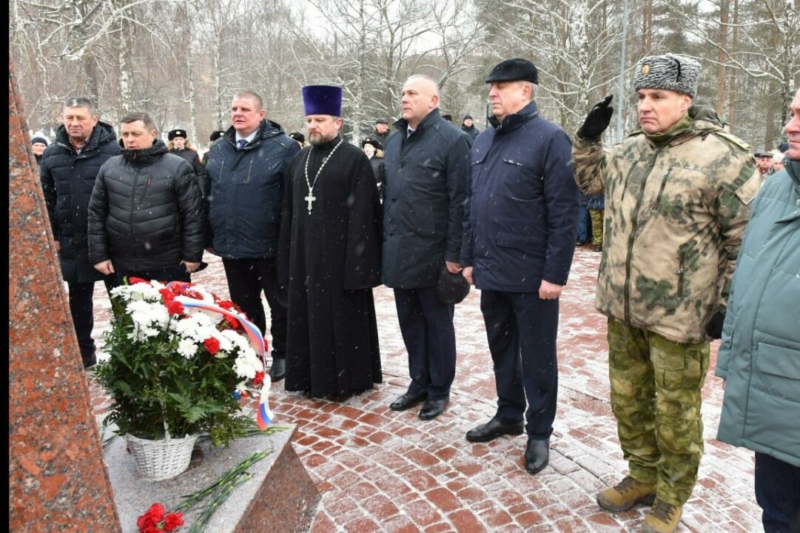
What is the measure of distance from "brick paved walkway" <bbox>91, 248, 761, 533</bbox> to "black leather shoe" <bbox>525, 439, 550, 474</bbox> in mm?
52

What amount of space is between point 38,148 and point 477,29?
18.3 metres

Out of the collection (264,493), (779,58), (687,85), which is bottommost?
(264,493)

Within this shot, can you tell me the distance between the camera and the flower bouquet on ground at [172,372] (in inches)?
112

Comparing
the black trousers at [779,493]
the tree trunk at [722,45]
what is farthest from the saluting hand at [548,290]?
the tree trunk at [722,45]

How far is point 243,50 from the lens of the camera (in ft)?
101

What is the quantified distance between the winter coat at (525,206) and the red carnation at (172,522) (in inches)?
82.9

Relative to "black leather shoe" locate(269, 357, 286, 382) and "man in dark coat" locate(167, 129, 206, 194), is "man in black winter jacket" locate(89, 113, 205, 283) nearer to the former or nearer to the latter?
"black leather shoe" locate(269, 357, 286, 382)

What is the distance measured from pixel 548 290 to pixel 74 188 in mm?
3983

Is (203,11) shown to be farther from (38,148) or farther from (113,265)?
(113,265)

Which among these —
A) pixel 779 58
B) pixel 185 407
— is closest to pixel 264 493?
pixel 185 407

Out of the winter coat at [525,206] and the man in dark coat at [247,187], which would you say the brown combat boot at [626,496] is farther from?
the man in dark coat at [247,187]

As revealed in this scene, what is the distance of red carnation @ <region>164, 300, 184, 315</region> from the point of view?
9.79 feet

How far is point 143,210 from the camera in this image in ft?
16.2

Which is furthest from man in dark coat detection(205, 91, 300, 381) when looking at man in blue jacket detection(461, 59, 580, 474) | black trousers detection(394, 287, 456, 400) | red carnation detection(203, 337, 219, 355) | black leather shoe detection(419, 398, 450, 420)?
red carnation detection(203, 337, 219, 355)
